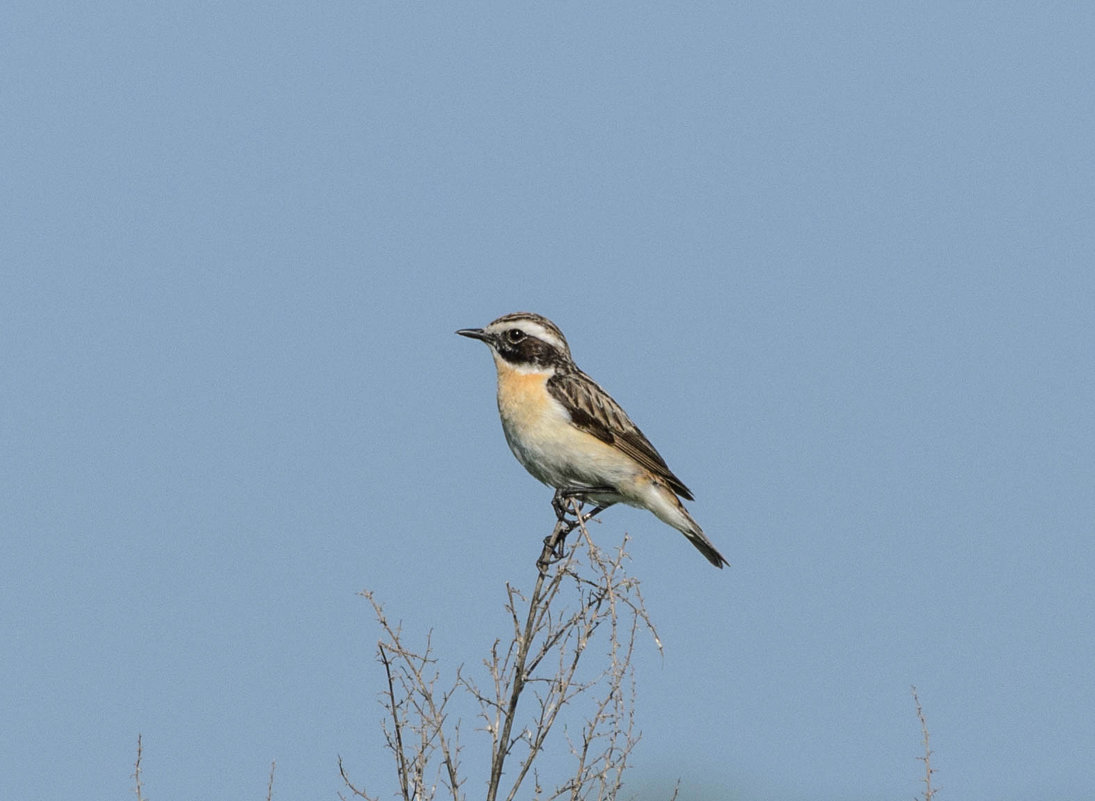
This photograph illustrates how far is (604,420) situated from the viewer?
8.39 m

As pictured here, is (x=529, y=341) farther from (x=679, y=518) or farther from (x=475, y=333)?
(x=679, y=518)

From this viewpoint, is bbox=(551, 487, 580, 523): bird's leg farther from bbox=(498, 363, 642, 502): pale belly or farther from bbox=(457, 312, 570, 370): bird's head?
bbox=(457, 312, 570, 370): bird's head

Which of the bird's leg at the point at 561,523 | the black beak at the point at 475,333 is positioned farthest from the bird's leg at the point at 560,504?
the black beak at the point at 475,333

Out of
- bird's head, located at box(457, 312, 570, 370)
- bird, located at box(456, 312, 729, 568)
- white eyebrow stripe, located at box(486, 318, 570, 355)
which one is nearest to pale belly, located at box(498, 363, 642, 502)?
bird, located at box(456, 312, 729, 568)

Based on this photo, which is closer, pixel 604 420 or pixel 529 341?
pixel 604 420

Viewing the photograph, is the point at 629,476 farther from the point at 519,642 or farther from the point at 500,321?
the point at 519,642

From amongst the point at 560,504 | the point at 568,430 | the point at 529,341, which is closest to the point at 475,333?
the point at 529,341

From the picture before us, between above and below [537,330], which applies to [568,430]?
below

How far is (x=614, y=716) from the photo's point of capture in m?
6.64

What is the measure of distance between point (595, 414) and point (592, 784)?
2578 millimetres

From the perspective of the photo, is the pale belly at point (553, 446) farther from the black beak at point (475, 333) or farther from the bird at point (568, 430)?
the black beak at point (475, 333)

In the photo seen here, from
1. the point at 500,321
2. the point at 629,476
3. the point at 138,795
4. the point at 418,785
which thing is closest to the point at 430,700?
the point at 418,785

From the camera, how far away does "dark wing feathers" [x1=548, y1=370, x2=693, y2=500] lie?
834 centimetres

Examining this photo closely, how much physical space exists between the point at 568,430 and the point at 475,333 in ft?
3.54
